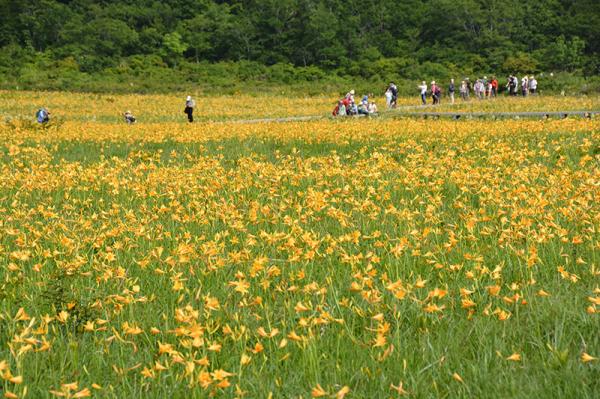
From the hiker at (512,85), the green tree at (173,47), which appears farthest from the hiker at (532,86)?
the green tree at (173,47)

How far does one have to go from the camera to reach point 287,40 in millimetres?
68562

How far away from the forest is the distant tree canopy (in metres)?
0.13

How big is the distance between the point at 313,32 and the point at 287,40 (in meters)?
→ 4.71

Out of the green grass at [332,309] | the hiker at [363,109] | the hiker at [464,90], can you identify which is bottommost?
the green grass at [332,309]

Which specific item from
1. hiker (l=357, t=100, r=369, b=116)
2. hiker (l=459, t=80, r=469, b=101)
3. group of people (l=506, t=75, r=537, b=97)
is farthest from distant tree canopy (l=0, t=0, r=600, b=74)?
hiker (l=357, t=100, r=369, b=116)

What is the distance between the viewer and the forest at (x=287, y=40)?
172 feet

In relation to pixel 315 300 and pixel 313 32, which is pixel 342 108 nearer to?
pixel 315 300

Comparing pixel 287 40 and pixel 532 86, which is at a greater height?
pixel 287 40

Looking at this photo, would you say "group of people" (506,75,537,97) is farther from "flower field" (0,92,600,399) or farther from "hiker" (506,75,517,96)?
"flower field" (0,92,600,399)

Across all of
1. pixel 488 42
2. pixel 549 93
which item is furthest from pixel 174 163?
pixel 488 42

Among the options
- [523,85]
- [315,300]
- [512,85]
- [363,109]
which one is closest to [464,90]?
[512,85]

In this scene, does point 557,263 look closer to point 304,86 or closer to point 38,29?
point 304,86

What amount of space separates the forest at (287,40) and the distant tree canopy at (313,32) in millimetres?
127

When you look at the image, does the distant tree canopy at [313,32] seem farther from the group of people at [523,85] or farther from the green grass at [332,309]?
the green grass at [332,309]
